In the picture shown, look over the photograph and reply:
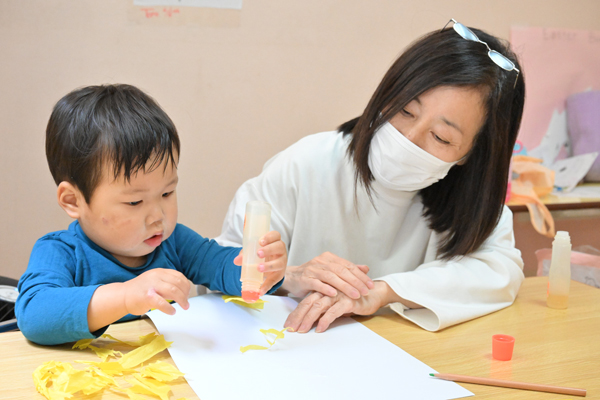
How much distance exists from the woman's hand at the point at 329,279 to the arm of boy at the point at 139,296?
30cm

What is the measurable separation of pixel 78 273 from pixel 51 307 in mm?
135

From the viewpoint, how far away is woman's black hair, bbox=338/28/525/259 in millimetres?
1105

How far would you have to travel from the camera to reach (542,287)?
1236mm

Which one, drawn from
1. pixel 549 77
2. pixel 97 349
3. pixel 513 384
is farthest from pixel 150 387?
pixel 549 77

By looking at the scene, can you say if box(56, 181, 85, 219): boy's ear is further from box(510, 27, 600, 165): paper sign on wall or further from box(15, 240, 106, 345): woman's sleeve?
box(510, 27, 600, 165): paper sign on wall

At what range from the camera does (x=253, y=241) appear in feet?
2.61

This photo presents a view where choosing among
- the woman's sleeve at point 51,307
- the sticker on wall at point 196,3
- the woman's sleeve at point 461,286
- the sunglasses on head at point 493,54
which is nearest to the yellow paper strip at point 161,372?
the woman's sleeve at point 51,307

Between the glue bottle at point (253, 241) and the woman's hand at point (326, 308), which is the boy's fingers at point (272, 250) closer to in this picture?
the glue bottle at point (253, 241)

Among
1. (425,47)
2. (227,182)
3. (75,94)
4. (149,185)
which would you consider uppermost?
(425,47)

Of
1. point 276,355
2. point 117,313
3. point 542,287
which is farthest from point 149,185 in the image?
point 542,287

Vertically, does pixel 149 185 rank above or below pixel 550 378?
above

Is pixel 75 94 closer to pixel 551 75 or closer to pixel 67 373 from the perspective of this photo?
pixel 67 373

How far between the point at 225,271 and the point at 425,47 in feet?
2.05

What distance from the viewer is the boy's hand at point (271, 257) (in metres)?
0.80
